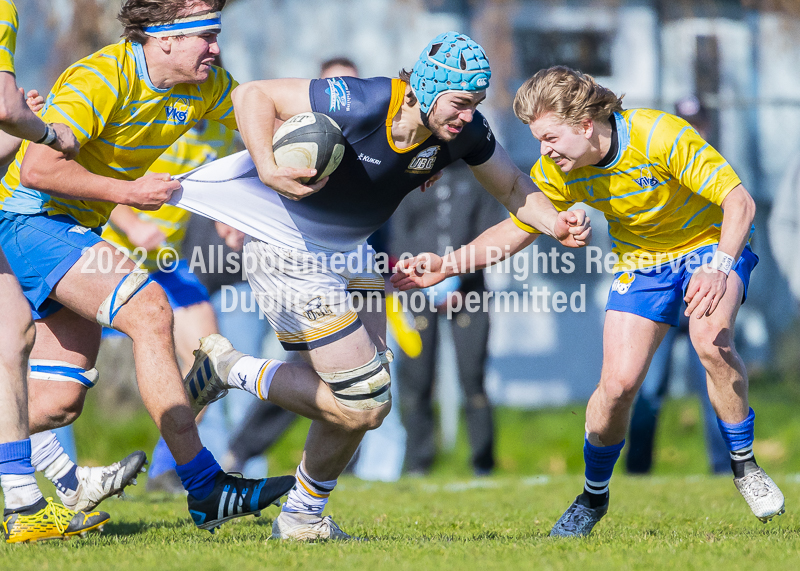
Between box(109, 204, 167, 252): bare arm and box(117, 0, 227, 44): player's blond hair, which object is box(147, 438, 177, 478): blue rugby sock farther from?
box(117, 0, 227, 44): player's blond hair

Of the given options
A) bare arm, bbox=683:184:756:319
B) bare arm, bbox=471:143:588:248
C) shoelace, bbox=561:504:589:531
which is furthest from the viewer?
shoelace, bbox=561:504:589:531

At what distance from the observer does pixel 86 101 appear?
3893 mm

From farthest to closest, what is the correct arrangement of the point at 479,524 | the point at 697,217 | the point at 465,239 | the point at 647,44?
1. the point at 647,44
2. the point at 465,239
3. the point at 479,524
4. the point at 697,217

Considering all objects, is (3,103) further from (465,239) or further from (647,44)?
(647,44)

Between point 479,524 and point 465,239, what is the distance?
3.36m

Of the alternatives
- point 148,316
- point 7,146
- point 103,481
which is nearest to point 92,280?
point 148,316

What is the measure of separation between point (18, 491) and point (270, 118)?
1.81 meters

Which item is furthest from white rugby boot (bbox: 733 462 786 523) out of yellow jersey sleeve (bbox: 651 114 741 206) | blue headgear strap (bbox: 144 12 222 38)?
blue headgear strap (bbox: 144 12 222 38)

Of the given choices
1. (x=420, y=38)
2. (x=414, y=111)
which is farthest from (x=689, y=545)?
(x=420, y=38)

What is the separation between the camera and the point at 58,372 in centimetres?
442

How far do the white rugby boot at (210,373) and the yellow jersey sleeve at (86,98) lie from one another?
112 cm

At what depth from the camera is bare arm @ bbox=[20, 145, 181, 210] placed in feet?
12.6

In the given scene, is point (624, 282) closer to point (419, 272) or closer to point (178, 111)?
point (419, 272)

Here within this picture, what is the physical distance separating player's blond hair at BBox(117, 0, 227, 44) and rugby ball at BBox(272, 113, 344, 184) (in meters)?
0.76
